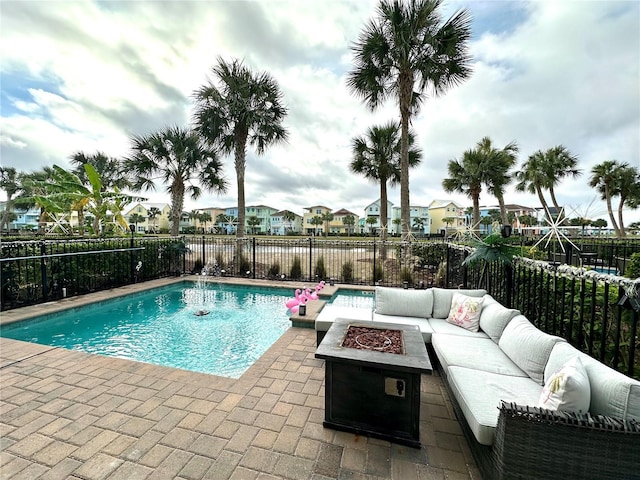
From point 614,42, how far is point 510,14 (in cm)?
205


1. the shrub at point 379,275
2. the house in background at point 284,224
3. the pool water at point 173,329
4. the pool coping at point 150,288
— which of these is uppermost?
the house in background at point 284,224

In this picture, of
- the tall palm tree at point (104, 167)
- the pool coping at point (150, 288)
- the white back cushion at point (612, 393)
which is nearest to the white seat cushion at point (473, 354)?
the white back cushion at point (612, 393)

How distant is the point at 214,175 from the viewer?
40.3ft

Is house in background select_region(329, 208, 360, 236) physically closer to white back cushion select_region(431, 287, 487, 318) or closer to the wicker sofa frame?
white back cushion select_region(431, 287, 487, 318)

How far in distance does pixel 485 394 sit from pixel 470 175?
54.1 ft

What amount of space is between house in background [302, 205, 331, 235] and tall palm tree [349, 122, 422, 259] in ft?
156

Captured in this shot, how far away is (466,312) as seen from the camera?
3.58 metres

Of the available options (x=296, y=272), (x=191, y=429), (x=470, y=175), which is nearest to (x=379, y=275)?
(x=296, y=272)

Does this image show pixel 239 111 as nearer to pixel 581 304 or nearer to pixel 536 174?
pixel 581 304

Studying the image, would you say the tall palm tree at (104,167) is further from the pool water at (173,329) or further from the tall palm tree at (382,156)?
the tall palm tree at (382,156)

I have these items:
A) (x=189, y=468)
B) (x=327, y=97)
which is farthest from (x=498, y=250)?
(x=327, y=97)

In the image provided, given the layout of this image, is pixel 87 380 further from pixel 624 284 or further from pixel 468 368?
pixel 624 284

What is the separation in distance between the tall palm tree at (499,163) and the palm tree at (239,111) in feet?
39.2

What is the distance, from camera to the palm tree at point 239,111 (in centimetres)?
981
